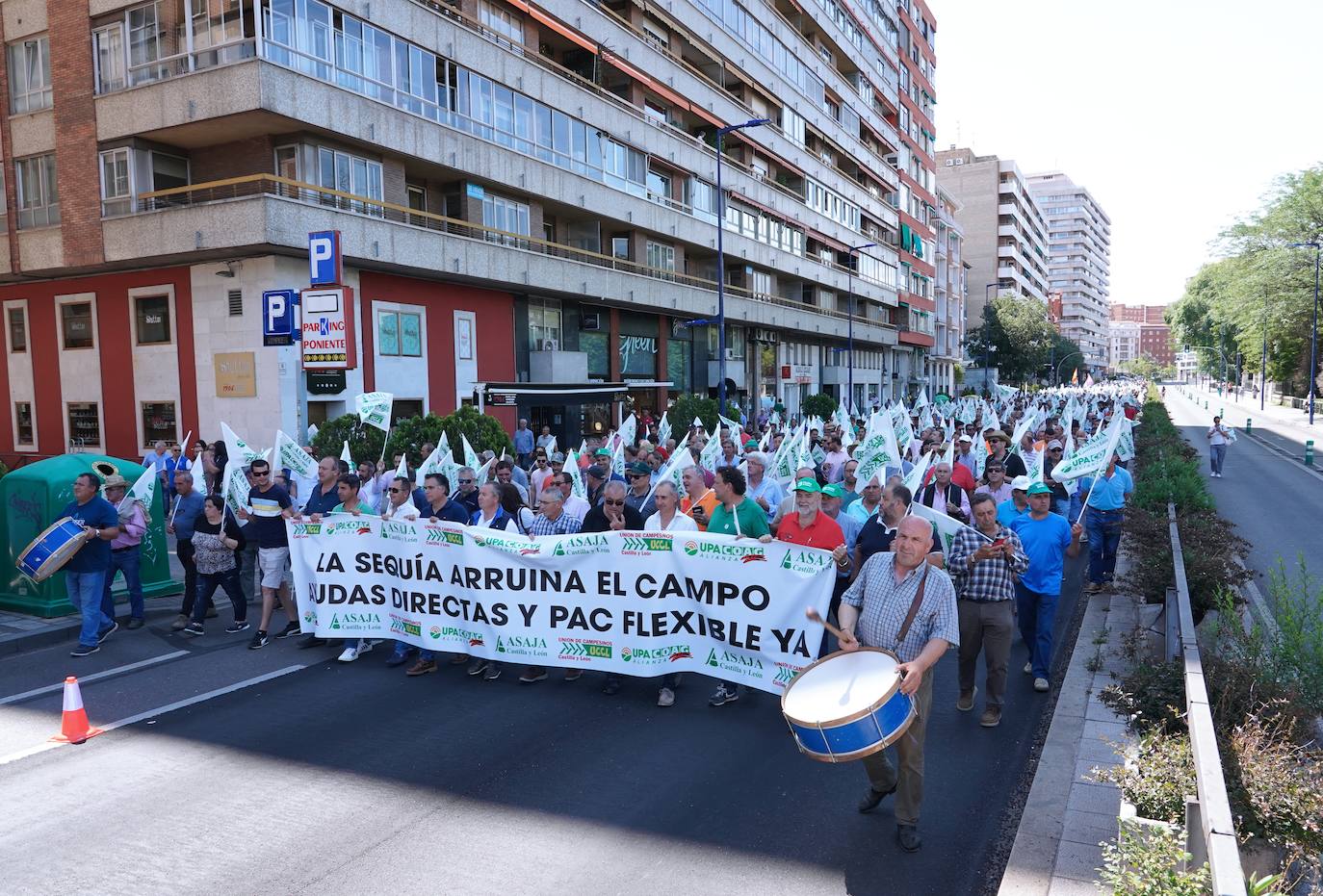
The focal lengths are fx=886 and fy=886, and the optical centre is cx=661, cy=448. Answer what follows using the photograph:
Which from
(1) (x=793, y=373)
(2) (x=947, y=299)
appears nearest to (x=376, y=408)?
(1) (x=793, y=373)

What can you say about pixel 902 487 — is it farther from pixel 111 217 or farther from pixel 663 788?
pixel 111 217

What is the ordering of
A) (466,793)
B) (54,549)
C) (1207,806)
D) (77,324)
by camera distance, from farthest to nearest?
(77,324) → (54,549) → (466,793) → (1207,806)

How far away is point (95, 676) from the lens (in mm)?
8273

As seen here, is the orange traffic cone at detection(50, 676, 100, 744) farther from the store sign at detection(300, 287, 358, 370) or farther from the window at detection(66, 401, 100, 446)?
the window at detection(66, 401, 100, 446)

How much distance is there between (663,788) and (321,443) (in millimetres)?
12761

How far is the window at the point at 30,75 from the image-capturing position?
24.1 m

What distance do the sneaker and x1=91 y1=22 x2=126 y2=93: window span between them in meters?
23.2

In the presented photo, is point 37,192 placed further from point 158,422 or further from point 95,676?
point 95,676

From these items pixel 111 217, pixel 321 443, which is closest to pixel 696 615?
pixel 321 443

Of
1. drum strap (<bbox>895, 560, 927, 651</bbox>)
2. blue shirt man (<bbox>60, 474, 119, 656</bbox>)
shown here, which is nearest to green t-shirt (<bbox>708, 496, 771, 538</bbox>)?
drum strap (<bbox>895, 560, 927, 651</bbox>)

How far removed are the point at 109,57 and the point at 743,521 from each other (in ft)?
77.4

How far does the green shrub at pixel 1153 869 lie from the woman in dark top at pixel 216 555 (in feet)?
28.1

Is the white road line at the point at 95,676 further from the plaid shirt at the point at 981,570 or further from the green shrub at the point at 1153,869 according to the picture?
the green shrub at the point at 1153,869

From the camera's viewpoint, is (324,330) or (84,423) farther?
(84,423)
